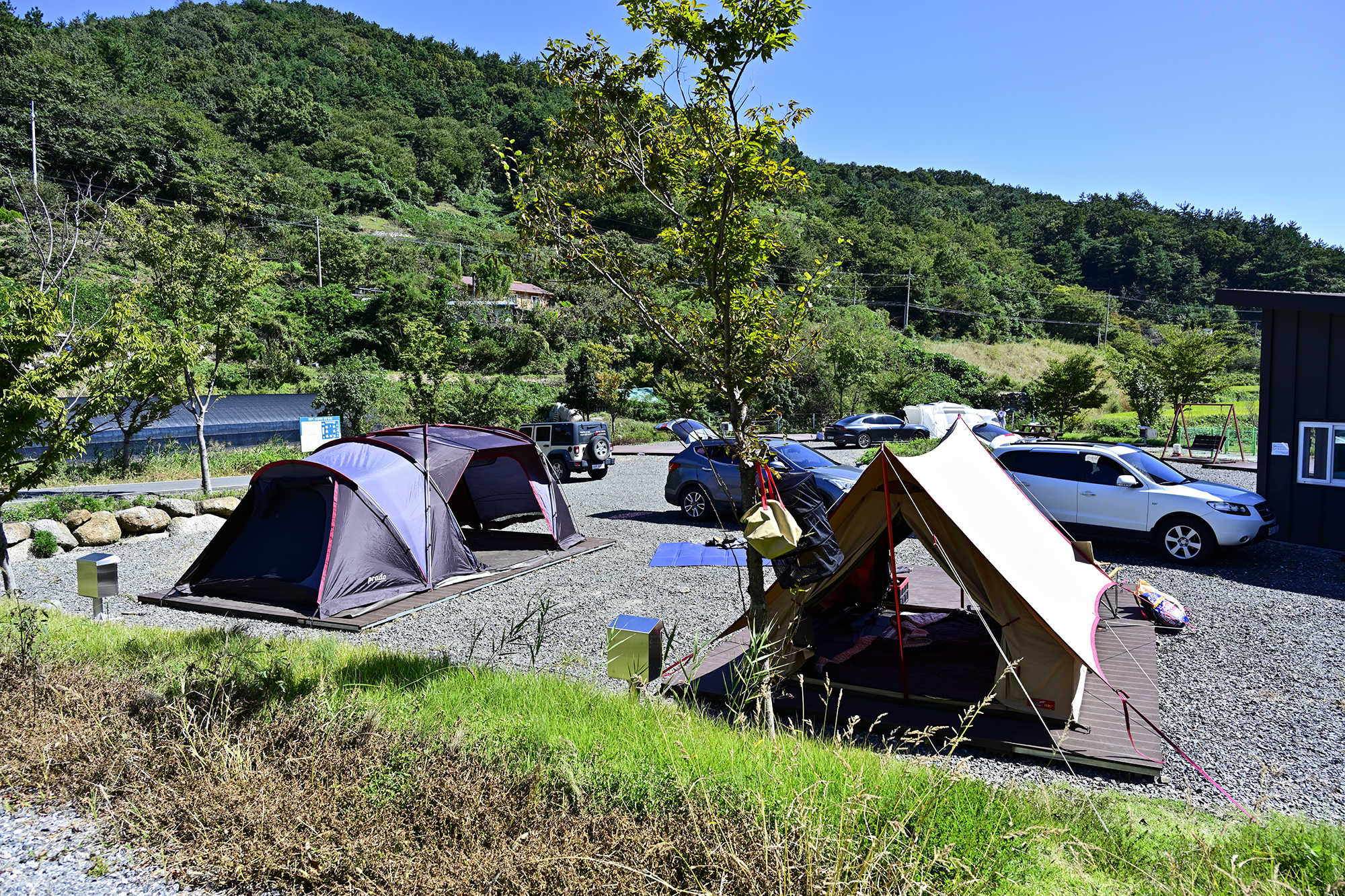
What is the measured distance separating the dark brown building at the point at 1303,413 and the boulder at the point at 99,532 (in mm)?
17930

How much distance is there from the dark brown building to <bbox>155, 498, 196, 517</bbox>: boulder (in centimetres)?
1745

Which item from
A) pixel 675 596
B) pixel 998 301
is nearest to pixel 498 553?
pixel 675 596

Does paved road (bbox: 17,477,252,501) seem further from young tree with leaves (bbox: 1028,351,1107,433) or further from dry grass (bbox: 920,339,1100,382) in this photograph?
dry grass (bbox: 920,339,1100,382)

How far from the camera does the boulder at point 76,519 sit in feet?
39.9

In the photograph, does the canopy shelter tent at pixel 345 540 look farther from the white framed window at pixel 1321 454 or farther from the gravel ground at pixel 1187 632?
the white framed window at pixel 1321 454

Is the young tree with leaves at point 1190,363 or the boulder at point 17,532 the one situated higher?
the young tree with leaves at point 1190,363

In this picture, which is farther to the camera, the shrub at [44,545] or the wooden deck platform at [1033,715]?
the shrub at [44,545]

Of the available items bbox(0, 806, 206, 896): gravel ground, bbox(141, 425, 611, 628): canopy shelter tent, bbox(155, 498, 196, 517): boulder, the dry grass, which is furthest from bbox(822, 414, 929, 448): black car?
bbox(0, 806, 206, 896): gravel ground

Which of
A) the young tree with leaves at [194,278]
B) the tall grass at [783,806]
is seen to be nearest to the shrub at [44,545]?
the young tree with leaves at [194,278]

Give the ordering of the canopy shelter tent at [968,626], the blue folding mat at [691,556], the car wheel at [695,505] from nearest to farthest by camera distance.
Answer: the canopy shelter tent at [968,626], the blue folding mat at [691,556], the car wheel at [695,505]

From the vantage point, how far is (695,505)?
14359 mm

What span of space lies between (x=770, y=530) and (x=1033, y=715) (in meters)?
2.68

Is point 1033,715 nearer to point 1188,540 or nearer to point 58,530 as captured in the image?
point 1188,540

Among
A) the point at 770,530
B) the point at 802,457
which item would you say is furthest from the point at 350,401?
the point at 770,530
